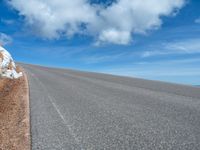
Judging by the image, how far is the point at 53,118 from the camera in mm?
9156

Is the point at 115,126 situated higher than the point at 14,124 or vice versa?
the point at 115,126

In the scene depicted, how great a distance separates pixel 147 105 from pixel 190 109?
183cm

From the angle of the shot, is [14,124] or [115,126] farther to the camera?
[14,124]

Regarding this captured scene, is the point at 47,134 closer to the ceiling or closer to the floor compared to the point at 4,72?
closer to the floor

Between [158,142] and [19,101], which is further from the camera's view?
[19,101]

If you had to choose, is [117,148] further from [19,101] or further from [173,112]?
[19,101]

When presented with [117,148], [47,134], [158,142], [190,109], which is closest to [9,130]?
[47,134]

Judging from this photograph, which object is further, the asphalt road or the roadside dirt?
the roadside dirt

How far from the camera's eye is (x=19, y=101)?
12.6m

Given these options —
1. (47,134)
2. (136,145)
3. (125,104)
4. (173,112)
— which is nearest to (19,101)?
(125,104)

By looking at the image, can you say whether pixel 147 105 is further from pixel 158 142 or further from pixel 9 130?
pixel 9 130

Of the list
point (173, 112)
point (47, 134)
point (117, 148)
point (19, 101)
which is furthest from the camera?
point (19, 101)

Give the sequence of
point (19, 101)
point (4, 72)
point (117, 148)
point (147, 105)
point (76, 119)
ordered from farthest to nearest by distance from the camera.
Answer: point (4, 72) → point (19, 101) → point (147, 105) → point (76, 119) → point (117, 148)

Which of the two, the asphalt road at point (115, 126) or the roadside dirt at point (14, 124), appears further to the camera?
the roadside dirt at point (14, 124)
